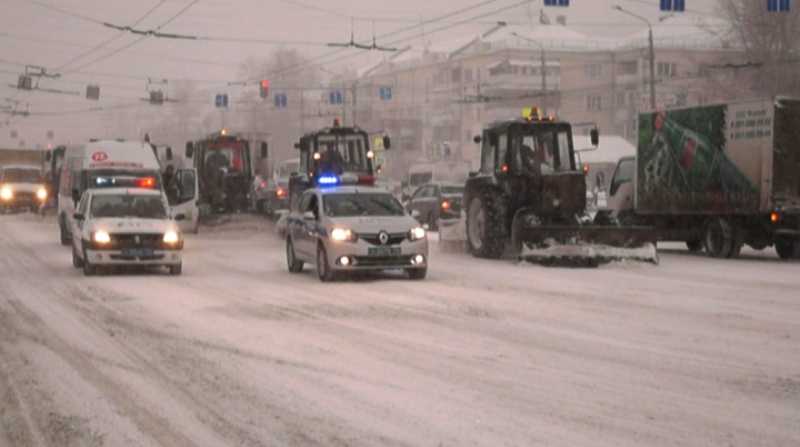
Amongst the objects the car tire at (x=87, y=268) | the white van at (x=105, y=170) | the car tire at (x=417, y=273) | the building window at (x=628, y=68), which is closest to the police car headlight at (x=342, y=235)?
the car tire at (x=417, y=273)

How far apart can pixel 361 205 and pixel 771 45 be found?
44.3 m

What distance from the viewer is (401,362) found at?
38.3 feet

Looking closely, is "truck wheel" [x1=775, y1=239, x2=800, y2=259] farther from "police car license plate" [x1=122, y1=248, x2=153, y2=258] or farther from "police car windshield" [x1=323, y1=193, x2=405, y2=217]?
"police car license plate" [x1=122, y1=248, x2=153, y2=258]

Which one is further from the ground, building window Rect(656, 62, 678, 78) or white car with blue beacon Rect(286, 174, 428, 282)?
building window Rect(656, 62, 678, 78)

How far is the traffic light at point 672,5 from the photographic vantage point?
3347cm

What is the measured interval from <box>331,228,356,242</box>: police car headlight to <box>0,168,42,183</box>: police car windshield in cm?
3755

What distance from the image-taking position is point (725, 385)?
10398 millimetres

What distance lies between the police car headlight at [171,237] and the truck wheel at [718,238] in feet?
38.3

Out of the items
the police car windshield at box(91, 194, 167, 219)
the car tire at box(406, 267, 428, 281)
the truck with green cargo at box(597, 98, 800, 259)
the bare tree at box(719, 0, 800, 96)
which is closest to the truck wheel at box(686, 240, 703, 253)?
the truck with green cargo at box(597, 98, 800, 259)

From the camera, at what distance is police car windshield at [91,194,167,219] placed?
22.6 metres

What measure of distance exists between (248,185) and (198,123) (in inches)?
5146

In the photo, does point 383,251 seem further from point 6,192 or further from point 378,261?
point 6,192

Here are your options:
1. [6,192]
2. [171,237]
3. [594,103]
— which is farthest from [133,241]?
[594,103]

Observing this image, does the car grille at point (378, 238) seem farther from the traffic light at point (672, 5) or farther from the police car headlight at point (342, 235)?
the traffic light at point (672, 5)
